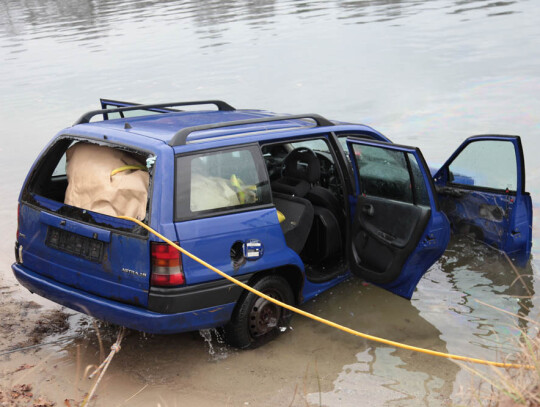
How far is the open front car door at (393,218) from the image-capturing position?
18.1ft

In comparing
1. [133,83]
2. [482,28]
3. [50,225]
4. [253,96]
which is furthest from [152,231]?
[482,28]

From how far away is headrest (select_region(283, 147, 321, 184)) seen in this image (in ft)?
19.8

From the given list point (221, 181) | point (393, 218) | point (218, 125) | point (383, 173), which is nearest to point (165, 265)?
point (221, 181)

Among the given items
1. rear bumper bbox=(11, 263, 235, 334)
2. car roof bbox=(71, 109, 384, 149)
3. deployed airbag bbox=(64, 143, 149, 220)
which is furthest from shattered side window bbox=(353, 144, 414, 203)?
deployed airbag bbox=(64, 143, 149, 220)

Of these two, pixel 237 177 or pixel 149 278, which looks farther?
pixel 237 177

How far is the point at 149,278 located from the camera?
15.2ft

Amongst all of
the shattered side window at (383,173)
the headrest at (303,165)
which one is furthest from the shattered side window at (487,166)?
the headrest at (303,165)

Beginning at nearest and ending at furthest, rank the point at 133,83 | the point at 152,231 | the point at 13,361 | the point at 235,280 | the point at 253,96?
the point at 152,231 < the point at 235,280 < the point at 13,361 < the point at 253,96 < the point at 133,83

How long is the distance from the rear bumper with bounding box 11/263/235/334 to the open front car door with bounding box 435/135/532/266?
2.74 metres

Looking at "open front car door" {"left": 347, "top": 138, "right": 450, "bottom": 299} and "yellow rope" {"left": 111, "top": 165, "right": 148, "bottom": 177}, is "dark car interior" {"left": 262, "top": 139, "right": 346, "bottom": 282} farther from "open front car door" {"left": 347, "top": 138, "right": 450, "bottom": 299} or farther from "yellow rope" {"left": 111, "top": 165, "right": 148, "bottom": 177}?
"yellow rope" {"left": 111, "top": 165, "right": 148, "bottom": 177}

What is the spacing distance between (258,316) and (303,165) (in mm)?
1557

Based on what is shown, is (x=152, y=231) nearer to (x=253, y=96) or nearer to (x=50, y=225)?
(x=50, y=225)

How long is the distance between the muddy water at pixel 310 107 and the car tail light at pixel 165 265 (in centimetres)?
78

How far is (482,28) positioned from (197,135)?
1787 cm
